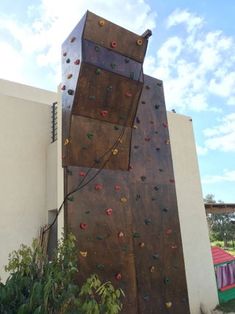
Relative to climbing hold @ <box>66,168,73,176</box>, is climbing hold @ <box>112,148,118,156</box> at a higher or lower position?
higher

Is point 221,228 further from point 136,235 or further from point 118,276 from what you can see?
point 118,276

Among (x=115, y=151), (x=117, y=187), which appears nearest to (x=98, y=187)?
(x=117, y=187)

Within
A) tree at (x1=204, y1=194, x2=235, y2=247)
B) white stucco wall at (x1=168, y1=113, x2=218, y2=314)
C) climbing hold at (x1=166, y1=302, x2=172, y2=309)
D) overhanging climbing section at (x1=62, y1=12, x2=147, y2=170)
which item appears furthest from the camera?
tree at (x1=204, y1=194, x2=235, y2=247)

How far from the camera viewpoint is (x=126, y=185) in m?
3.19

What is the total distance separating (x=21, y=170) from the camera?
4809 millimetres

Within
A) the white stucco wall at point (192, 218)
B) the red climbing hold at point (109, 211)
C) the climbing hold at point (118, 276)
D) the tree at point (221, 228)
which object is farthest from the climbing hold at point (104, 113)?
the tree at point (221, 228)

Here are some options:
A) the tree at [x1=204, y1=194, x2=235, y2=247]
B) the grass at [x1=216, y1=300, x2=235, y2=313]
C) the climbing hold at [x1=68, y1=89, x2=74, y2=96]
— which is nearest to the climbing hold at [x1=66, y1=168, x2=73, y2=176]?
the climbing hold at [x1=68, y1=89, x2=74, y2=96]

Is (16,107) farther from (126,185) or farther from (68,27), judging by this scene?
(126,185)

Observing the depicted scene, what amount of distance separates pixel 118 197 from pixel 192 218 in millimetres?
2974

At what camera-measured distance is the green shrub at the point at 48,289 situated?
1.88 metres

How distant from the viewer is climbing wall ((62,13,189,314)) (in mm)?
2791

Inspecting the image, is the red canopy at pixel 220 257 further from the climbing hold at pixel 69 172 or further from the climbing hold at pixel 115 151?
the climbing hold at pixel 69 172

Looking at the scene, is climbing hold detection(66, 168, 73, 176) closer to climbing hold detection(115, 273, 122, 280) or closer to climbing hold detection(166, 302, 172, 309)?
climbing hold detection(115, 273, 122, 280)

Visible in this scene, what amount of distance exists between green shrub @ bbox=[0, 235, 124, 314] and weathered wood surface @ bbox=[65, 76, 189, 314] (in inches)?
15.3
